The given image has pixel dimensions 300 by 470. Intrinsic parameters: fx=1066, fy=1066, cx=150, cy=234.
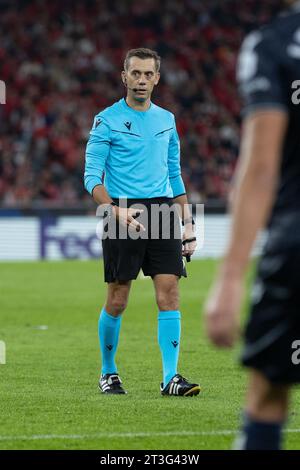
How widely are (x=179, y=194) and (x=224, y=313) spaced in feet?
14.6

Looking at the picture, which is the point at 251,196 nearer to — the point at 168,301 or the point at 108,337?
the point at 168,301

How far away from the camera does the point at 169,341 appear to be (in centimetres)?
705

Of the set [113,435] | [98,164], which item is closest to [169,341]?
[98,164]

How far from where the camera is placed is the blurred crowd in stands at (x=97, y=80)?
23.5m

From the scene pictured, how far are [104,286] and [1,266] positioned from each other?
3738 mm

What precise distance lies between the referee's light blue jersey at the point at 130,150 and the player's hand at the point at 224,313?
160 inches

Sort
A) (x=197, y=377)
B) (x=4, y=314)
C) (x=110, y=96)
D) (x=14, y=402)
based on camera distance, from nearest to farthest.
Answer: (x=14, y=402), (x=197, y=377), (x=4, y=314), (x=110, y=96)

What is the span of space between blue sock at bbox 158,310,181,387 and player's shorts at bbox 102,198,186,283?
0.96 ft

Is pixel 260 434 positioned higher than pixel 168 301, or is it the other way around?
pixel 260 434

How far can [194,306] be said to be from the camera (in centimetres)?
1340

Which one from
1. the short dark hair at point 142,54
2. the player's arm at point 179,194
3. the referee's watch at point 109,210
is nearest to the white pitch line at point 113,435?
the referee's watch at point 109,210

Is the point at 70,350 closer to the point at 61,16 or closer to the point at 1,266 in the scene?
the point at 1,266
